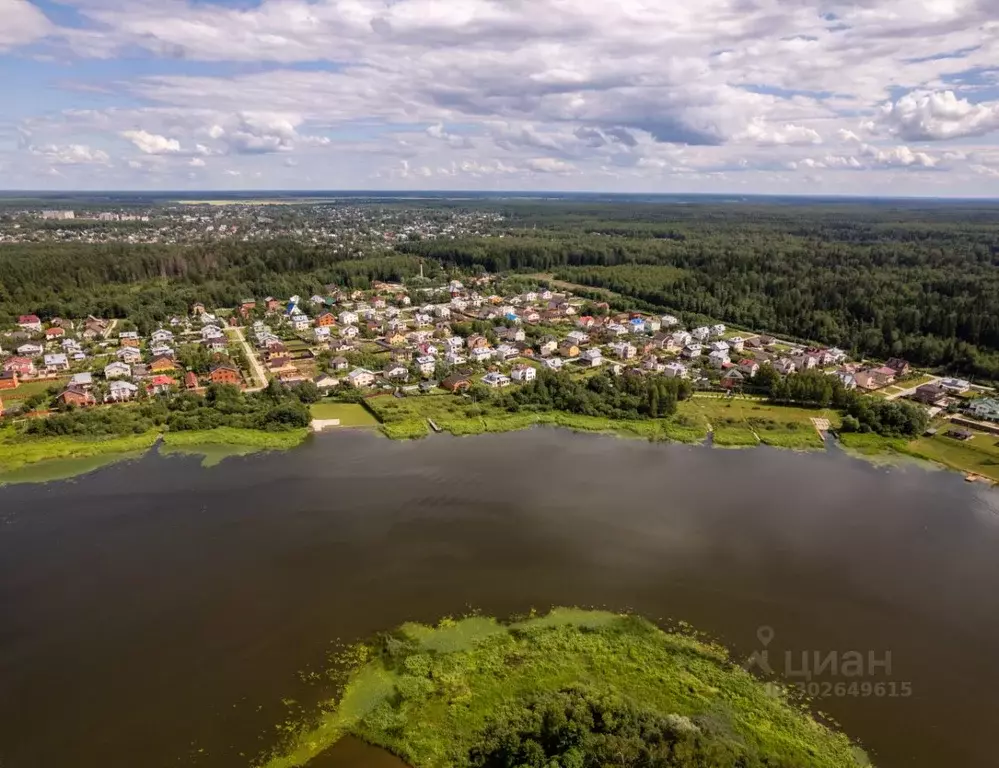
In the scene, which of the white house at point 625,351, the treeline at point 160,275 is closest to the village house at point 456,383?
the white house at point 625,351

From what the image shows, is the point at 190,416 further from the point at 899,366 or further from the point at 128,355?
the point at 899,366

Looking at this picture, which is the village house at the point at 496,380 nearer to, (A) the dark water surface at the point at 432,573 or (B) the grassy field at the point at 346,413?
(B) the grassy field at the point at 346,413

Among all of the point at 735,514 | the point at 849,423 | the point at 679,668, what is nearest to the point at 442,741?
the point at 679,668

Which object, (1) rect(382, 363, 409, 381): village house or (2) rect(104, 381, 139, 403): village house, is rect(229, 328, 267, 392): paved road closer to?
(2) rect(104, 381, 139, 403): village house

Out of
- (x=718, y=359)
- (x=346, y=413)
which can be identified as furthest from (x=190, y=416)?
(x=718, y=359)

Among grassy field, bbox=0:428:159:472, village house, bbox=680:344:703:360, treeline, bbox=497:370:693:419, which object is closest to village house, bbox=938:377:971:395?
village house, bbox=680:344:703:360

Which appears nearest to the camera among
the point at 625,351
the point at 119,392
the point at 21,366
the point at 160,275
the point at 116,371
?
the point at 119,392
